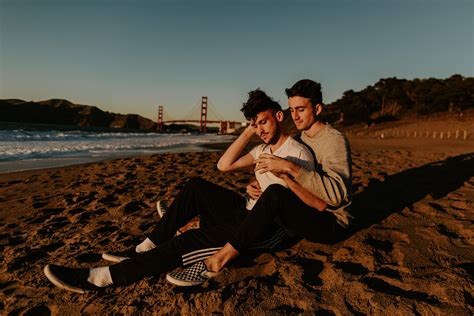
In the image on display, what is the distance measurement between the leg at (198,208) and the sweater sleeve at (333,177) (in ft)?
2.05

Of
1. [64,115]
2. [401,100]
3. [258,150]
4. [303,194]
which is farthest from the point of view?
[64,115]

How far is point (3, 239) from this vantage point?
8.86 feet

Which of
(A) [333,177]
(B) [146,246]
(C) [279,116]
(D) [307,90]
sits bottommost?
(B) [146,246]

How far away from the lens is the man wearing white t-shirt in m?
1.84

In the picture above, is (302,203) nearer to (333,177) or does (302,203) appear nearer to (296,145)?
(333,177)

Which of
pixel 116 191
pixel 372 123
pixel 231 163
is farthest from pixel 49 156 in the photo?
pixel 372 123

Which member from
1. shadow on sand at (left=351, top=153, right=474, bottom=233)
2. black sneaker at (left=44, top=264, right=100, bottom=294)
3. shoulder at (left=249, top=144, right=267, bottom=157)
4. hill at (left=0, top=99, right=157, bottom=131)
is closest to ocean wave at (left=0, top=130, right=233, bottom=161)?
black sneaker at (left=44, top=264, right=100, bottom=294)

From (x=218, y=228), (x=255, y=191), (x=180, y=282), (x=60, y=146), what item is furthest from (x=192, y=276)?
(x=60, y=146)

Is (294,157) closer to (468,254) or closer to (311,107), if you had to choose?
(311,107)

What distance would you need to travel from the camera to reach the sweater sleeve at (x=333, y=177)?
1.85 metres

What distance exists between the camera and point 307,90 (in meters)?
2.14

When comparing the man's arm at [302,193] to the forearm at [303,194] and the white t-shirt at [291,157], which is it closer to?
the forearm at [303,194]

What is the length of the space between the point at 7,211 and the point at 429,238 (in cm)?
456

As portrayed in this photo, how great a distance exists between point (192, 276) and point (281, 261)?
26.6 inches
